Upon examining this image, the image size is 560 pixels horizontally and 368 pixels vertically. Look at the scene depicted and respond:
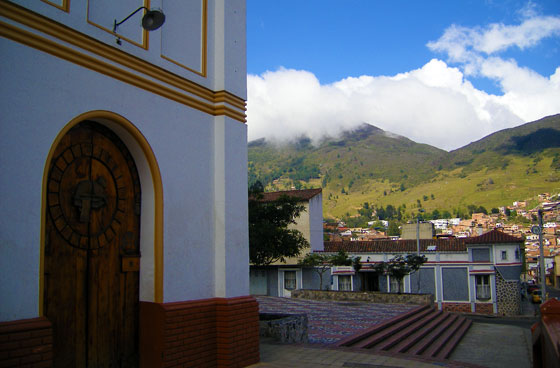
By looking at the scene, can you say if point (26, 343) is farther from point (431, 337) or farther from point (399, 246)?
point (399, 246)

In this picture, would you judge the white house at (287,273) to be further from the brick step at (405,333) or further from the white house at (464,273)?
the brick step at (405,333)

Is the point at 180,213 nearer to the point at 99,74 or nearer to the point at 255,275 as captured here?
the point at 99,74

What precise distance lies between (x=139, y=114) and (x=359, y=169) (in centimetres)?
15373

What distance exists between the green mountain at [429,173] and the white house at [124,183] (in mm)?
115195

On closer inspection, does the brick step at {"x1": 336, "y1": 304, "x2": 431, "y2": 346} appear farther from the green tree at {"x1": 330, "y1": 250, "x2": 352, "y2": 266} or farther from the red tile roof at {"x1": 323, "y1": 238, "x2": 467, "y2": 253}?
the red tile roof at {"x1": 323, "y1": 238, "x2": 467, "y2": 253}

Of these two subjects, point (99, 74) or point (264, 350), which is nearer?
point (99, 74)

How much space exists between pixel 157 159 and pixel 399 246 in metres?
33.9

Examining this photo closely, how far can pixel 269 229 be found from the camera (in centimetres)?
2438

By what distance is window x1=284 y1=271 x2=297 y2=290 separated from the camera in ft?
120

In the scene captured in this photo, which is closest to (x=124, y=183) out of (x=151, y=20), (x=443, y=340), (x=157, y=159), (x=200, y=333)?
(x=157, y=159)

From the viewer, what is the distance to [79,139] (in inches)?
217

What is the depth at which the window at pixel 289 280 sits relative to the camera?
36625 mm

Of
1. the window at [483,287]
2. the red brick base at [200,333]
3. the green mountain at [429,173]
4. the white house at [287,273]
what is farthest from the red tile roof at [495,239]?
the green mountain at [429,173]

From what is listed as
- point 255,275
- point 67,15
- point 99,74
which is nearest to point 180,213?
point 99,74
